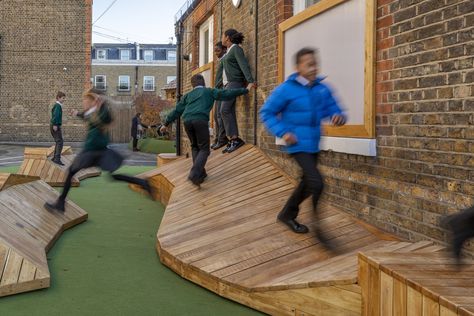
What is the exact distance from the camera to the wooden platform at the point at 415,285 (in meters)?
2.49

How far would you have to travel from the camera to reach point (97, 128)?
5.67m

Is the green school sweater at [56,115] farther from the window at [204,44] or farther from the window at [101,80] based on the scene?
the window at [101,80]

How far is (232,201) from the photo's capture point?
19.1 feet

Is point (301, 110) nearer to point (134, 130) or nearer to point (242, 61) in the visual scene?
point (242, 61)

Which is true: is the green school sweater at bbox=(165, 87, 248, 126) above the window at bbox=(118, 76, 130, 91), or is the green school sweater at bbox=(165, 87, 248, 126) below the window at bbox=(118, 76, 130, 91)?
below

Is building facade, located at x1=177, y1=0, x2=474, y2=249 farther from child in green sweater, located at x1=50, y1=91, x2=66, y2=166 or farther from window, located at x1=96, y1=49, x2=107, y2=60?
window, located at x1=96, y1=49, x2=107, y2=60

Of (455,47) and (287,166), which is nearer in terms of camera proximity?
(455,47)

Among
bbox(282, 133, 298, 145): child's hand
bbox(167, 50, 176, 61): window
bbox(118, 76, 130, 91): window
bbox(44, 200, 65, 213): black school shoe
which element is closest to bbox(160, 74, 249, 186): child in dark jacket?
bbox(44, 200, 65, 213): black school shoe

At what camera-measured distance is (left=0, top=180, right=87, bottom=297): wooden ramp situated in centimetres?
392

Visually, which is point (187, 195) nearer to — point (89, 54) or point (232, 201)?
point (232, 201)

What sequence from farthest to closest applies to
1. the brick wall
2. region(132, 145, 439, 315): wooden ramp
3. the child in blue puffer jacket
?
the brick wall < the child in blue puffer jacket < region(132, 145, 439, 315): wooden ramp

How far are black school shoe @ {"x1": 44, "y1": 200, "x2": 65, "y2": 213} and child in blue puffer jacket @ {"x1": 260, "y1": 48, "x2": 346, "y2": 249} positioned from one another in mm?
3154

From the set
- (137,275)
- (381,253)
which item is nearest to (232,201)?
(137,275)

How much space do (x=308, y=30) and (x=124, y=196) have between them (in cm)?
525
